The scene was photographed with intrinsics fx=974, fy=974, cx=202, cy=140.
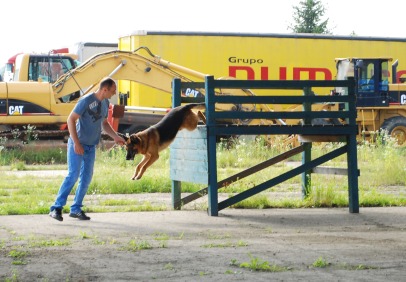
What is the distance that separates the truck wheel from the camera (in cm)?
3244

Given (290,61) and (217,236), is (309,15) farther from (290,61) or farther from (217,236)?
(217,236)

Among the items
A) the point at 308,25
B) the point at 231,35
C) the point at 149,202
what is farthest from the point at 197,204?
the point at 308,25

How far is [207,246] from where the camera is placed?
10070 mm

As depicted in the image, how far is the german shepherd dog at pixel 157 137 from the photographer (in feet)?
43.3

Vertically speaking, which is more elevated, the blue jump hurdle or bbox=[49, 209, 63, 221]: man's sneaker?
the blue jump hurdle

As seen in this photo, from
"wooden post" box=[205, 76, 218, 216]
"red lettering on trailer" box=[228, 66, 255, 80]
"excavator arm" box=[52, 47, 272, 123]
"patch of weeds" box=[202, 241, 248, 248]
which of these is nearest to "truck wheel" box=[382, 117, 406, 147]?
"red lettering on trailer" box=[228, 66, 255, 80]

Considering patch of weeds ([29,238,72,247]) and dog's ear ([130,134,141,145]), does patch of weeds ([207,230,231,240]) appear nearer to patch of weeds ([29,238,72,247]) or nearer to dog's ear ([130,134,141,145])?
patch of weeds ([29,238,72,247])

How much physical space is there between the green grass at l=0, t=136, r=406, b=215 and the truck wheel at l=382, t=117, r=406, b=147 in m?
7.80

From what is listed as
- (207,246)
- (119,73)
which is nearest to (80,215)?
(207,246)

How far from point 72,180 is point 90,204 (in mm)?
2241

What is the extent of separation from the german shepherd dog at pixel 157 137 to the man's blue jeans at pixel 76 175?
70cm

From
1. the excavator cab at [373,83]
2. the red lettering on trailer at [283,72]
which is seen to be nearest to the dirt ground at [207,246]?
the excavator cab at [373,83]

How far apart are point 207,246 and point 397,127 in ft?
77.0

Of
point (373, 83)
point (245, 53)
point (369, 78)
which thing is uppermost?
point (245, 53)
